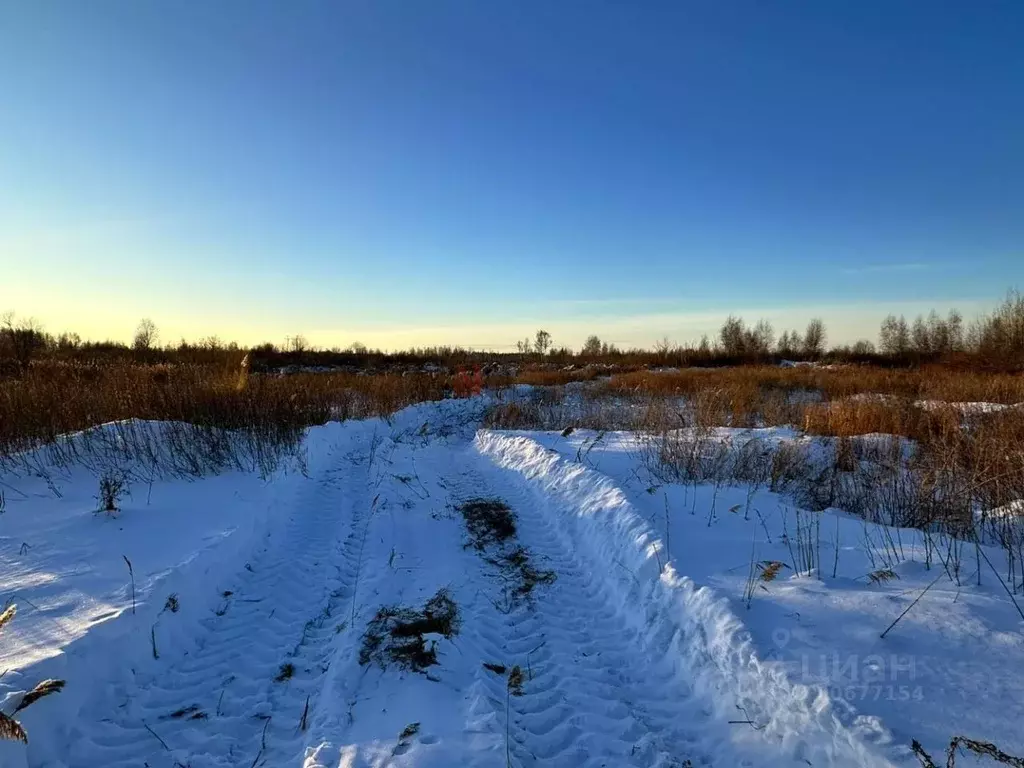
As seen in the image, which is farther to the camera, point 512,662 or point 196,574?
point 196,574

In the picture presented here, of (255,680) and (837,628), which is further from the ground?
(837,628)

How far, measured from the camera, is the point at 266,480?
803 cm

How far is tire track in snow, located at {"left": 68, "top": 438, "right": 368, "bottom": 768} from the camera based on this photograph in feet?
9.26

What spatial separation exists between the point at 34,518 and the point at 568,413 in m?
14.4

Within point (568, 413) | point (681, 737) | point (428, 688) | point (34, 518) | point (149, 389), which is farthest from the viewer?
point (568, 413)

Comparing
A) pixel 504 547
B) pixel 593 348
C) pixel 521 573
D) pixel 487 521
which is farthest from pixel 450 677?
pixel 593 348

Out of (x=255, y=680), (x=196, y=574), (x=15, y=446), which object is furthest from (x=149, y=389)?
(x=255, y=680)

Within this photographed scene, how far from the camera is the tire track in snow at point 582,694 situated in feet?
9.39

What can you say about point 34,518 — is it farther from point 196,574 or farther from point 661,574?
point 661,574

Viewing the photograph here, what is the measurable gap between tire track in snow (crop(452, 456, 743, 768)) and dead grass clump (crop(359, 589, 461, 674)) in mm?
239

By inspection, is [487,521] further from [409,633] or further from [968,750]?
[968,750]

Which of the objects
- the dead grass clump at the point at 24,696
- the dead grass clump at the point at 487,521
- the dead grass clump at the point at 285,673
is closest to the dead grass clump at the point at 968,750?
the dead grass clump at the point at 285,673

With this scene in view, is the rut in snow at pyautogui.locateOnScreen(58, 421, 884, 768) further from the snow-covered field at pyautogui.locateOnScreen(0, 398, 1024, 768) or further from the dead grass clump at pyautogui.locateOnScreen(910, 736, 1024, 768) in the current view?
the dead grass clump at pyautogui.locateOnScreen(910, 736, 1024, 768)

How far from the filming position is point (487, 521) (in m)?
7.07
